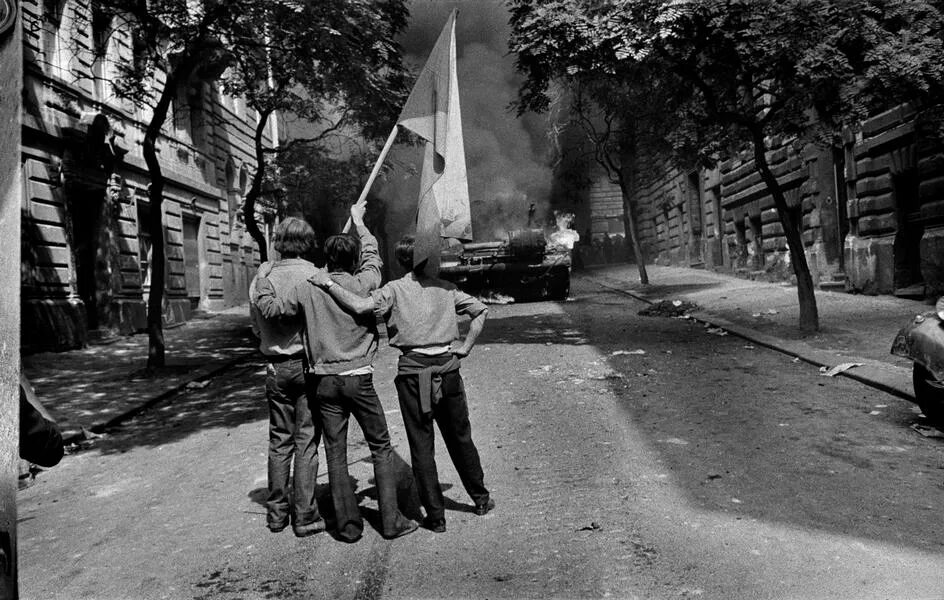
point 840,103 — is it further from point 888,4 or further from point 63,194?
point 63,194

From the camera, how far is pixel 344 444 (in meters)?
3.86

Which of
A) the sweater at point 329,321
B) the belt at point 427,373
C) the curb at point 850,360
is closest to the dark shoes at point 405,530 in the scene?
the belt at point 427,373

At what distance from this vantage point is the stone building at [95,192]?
11.6 metres

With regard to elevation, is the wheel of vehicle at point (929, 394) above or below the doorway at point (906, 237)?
below

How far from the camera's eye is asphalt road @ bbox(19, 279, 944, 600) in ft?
10.2

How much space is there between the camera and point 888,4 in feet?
26.5

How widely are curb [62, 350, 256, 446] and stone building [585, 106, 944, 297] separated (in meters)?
7.74

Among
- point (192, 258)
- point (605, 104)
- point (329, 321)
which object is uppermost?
point (605, 104)

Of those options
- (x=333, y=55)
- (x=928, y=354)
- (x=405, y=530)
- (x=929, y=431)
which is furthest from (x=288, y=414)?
(x=333, y=55)

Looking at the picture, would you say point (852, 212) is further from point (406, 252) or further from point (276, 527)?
point (276, 527)

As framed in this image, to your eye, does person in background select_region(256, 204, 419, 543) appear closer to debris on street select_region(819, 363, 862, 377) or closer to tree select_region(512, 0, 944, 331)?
debris on street select_region(819, 363, 862, 377)

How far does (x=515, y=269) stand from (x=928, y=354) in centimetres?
1314

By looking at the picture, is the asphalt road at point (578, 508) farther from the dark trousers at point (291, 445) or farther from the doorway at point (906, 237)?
the doorway at point (906, 237)

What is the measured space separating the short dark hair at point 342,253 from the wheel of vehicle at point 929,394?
4.06m
